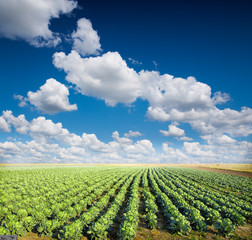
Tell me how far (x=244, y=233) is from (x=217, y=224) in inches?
98.1

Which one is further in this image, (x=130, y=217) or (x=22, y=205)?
(x=22, y=205)

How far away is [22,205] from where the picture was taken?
13.7 meters

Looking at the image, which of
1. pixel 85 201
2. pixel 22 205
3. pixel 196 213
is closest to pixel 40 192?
pixel 22 205

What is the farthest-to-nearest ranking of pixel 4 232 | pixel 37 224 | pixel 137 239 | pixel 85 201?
pixel 85 201, pixel 37 224, pixel 137 239, pixel 4 232

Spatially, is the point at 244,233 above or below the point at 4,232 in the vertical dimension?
below

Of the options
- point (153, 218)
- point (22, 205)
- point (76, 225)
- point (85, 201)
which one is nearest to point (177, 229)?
point (153, 218)

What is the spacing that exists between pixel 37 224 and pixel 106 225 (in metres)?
5.21

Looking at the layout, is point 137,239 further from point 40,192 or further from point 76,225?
point 40,192

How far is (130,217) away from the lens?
1120 cm

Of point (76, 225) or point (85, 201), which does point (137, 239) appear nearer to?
point (76, 225)

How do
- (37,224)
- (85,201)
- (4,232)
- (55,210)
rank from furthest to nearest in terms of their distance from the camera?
(85,201), (55,210), (37,224), (4,232)

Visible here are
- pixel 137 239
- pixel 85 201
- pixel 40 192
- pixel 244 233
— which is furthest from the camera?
pixel 40 192

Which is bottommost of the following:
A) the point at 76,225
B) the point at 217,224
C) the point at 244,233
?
the point at 244,233

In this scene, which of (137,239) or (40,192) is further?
(40,192)
